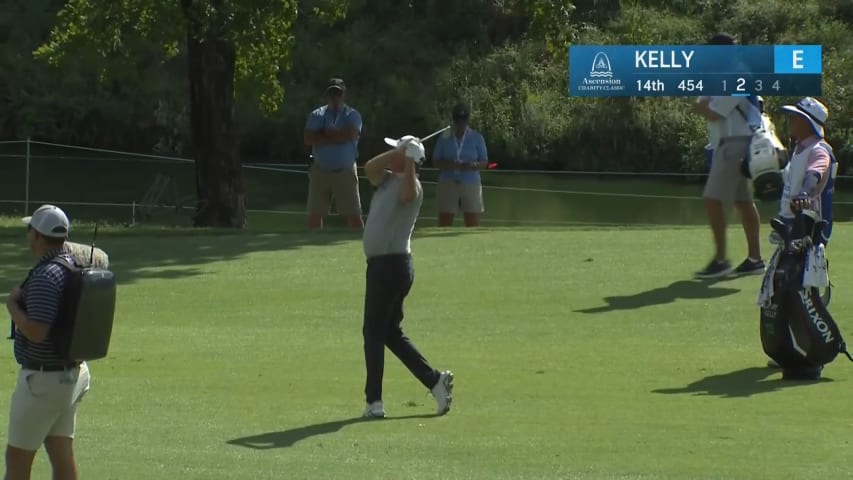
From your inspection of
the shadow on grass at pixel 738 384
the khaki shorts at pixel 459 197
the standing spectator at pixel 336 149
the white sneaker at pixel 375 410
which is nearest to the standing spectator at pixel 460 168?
the khaki shorts at pixel 459 197

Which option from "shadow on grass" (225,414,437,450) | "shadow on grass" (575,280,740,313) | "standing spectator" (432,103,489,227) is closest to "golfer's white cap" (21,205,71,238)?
"shadow on grass" (225,414,437,450)

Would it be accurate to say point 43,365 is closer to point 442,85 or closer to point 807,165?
point 807,165

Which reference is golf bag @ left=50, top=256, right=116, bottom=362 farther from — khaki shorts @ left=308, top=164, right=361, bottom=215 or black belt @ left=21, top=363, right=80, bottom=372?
khaki shorts @ left=308, top=164, right=361, bottom=215

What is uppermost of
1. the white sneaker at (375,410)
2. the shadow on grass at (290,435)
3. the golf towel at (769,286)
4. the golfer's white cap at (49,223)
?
the golfer's white cap at (49,223)

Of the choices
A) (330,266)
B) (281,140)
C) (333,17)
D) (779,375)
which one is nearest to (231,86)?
(333,17)

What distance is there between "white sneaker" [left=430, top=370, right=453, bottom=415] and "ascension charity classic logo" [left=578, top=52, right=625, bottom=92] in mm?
32728

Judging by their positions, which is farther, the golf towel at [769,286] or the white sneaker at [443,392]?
the golf towel at [769,286]

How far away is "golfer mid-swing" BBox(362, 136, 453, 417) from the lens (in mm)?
11094

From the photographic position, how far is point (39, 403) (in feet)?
28.1

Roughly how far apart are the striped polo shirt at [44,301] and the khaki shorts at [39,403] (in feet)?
0.27

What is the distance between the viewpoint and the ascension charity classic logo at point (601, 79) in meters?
44.1

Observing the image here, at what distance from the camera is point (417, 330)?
1561 centimetres

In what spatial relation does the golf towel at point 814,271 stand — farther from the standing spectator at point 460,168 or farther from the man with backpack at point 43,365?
the standing spectator at point 460,168

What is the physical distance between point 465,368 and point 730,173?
4430 mm
